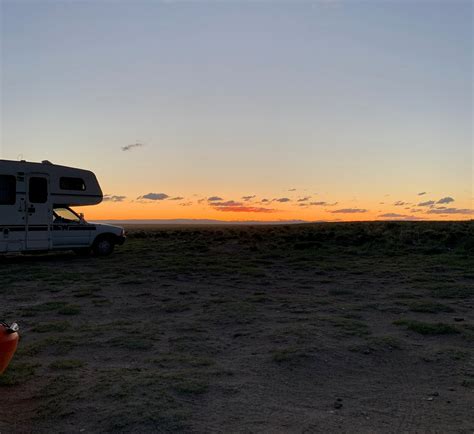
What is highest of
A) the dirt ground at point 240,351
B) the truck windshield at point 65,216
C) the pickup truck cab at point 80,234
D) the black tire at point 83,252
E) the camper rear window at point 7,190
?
the camper rear window at point 7,190

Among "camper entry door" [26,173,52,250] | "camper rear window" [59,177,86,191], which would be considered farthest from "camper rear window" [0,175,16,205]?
"camper rear window" [59,177,86,191]

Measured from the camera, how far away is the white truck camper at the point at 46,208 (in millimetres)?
16453

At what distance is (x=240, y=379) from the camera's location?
600 cm

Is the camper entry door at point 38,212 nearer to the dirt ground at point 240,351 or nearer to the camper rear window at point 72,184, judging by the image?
the camper rear window at point 72,184

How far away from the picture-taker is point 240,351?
7.16 meters

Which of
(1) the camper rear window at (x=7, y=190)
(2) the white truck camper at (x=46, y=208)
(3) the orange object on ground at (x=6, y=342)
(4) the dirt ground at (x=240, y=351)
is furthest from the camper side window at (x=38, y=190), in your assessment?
(3) the orange object on ground at (x=6, y=342)

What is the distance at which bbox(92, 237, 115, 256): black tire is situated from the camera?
1902 centimetres

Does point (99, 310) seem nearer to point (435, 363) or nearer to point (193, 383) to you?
point (193, 383)

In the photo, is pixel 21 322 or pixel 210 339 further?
pixel 21 322

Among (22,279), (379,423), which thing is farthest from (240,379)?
(22,279)

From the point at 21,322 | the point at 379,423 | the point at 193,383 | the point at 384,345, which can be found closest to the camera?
the point at 379,423

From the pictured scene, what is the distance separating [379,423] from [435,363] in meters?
2.29

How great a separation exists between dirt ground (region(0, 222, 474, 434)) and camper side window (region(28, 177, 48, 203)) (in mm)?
3068

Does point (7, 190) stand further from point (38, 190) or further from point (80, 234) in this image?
point (80, 234)
